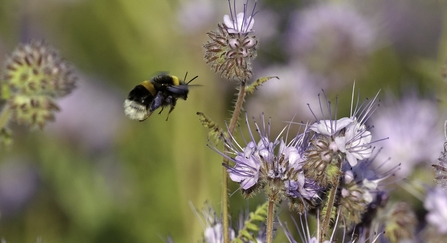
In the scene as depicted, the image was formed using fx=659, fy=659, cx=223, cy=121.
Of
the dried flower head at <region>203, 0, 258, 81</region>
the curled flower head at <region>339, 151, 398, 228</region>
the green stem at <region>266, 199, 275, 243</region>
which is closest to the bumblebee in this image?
the dried flower head at <region>203, 0, 258, 81</region>

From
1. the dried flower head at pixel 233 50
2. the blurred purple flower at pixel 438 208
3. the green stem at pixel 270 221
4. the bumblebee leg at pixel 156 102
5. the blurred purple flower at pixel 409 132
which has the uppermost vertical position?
the blurred purple flower at pixel 409 132

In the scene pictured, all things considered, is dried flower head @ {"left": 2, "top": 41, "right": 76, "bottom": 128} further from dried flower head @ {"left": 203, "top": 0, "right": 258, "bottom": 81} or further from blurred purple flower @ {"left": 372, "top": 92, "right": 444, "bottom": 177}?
blurred purple flower @ {"left": 372, "top": 92, "right": 444, "bottom": 177}

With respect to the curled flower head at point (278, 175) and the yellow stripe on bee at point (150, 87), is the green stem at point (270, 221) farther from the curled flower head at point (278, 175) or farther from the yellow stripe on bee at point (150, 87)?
the yellow stripe on bee at point (150, 87)

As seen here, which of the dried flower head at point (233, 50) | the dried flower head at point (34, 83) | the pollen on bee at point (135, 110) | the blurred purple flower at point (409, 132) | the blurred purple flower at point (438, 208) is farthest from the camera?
the blurred purple flower at point (409, 132)

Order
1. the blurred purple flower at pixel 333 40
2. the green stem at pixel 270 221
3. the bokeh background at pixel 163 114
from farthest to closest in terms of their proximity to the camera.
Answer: the blurred purple flower at pixel 333 40, the bokeh background at pixel 163 114, the green stem at pixel 270 221

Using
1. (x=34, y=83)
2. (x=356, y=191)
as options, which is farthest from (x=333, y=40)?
(x=356, y=191)

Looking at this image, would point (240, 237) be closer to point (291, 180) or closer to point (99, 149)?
point (291, 180)

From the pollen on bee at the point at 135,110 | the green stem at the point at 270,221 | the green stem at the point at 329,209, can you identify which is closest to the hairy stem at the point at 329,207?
the green stem at the point at 329,209
